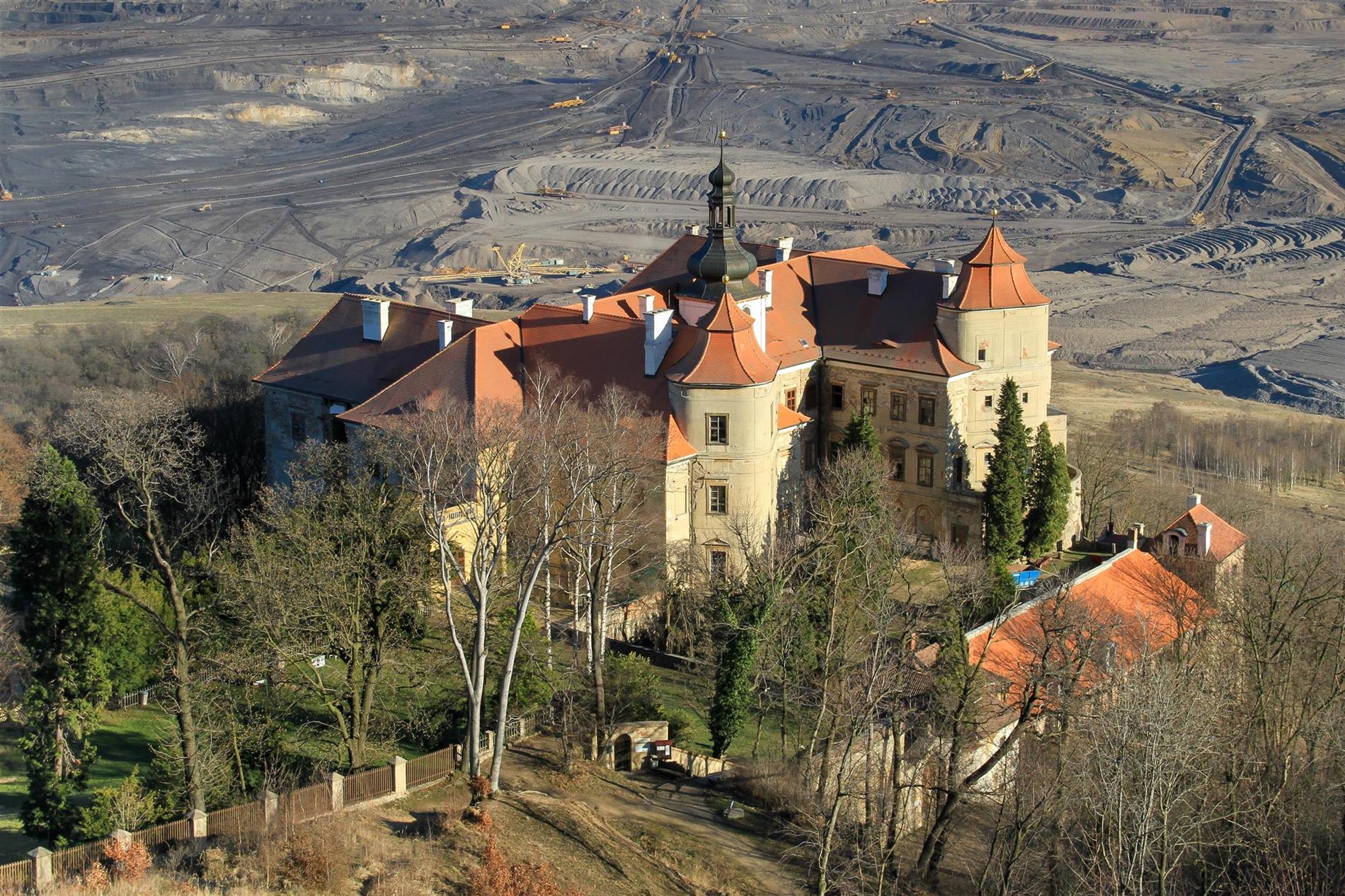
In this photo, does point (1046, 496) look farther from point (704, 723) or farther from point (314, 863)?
point (314, 863)

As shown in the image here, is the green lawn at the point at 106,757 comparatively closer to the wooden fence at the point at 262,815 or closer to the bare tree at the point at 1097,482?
the wooden fence at the point at 262,815

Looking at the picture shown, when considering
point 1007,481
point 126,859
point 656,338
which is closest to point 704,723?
point 656,338

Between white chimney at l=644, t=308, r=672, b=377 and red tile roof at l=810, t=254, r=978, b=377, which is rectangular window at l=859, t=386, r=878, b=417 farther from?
white chimney at l=644, t=308, r=672, b=377

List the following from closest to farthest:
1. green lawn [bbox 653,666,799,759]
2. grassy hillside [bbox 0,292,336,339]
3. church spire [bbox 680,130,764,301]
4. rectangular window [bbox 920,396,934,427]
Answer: green lawn [bbox 653,666,799,759] → church spire [bbox 680,130,764,301] → rectangular window [bbox 920,396,934,427] → grassy hillside [bbox 0,292,336,339]

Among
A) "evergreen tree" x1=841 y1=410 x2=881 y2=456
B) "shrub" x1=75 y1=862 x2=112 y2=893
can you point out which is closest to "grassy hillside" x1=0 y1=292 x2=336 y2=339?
"evergreen tree" x1=841 y1=410 x2=881 y2=456

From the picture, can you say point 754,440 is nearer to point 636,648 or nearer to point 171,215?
point 636,648

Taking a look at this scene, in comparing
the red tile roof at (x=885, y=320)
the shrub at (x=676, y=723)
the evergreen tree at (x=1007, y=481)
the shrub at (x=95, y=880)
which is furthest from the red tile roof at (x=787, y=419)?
the shrub at (x=95, y=880)
